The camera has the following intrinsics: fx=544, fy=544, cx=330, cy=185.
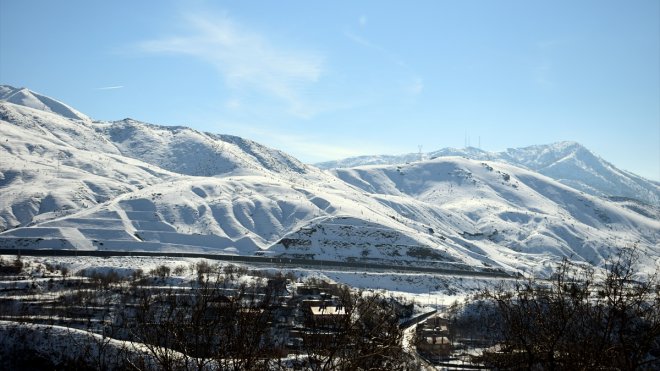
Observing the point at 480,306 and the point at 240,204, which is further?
the point at 240,204

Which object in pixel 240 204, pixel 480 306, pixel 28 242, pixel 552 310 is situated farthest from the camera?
pixel 240 204

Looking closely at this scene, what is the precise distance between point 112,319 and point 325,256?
73038mm

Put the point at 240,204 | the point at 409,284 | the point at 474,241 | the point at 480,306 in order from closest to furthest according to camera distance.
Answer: the point at 480,306 → the point at 409,284 → the point at 240,204 → the point at 474,241

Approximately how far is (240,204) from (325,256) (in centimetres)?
5000

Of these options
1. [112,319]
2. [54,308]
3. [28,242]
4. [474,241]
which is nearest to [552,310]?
[112,319]

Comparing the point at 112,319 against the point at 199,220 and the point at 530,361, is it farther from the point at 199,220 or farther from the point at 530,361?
the point at 199,220

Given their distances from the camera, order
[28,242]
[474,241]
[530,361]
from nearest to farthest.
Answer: [530,361] → [28,242] → [474,241]

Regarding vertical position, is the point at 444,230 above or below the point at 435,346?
above

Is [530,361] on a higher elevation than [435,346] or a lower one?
higher

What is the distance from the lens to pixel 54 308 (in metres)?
65.6

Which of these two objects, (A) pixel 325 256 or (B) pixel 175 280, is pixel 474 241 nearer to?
(A) pixel 325 256

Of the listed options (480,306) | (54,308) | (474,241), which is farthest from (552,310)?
(474,241)

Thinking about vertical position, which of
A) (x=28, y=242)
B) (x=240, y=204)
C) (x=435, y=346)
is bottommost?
(x=435, y=346)

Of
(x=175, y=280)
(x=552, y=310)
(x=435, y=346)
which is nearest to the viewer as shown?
(x=552, y=310)
